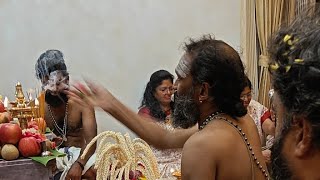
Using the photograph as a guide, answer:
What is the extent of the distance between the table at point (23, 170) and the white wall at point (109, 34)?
7.20 feet

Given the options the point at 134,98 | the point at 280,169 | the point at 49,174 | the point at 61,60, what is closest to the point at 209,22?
the point at 134,98

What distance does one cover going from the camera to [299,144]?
92cm

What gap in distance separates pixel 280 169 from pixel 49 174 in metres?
1.53

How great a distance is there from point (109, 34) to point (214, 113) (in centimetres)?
304

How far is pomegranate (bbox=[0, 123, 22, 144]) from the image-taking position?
2230 millimetres

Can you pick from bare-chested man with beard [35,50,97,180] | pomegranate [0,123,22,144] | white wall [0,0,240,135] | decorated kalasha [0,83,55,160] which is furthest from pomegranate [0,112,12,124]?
white wall [0,0,240,135]

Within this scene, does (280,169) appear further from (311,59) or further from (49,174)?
(49,174)

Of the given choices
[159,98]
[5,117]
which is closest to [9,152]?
[5,117]

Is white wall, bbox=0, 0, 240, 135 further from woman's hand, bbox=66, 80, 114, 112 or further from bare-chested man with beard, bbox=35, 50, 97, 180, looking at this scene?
woman's hand, bbox=66, 80, 114, 112

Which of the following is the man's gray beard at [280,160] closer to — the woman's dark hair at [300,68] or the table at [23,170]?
the woman's dark hair at [300,68]

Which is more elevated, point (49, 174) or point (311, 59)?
point (311, 59)

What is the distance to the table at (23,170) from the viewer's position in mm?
2214

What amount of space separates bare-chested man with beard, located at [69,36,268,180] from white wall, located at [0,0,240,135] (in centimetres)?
274

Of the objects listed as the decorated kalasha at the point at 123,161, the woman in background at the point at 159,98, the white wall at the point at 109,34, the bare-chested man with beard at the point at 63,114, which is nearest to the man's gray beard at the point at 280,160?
the decorated kalasha at the point at 123,161
